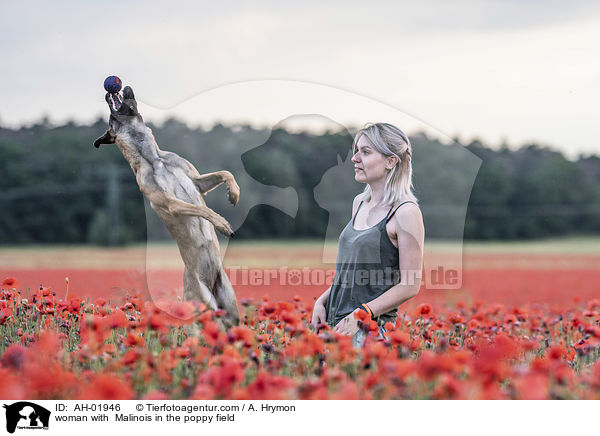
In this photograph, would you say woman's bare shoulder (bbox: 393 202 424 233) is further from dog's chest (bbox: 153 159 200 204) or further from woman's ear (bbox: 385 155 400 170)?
dog's chest (bbox: 153 159 200 204)

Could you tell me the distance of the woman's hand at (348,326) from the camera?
3994 mm

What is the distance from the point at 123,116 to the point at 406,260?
2.05 metres

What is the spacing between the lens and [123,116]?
157 inches

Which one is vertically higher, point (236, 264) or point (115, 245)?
point (115, 245)

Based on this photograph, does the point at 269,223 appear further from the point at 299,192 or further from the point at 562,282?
the point at 562,282

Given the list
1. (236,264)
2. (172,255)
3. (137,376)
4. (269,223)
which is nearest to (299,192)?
(236,264)

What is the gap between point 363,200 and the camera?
475cm

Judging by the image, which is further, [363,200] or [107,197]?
[107,197]

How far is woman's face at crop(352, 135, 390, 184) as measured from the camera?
170 inches

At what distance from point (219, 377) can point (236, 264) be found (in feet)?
11.7

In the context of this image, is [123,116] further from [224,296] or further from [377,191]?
[377,191]
